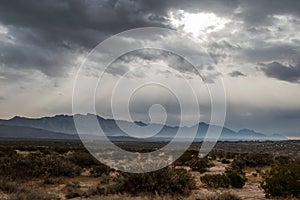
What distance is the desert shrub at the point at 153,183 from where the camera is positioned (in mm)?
14477

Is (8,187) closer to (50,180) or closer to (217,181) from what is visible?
(50,180)

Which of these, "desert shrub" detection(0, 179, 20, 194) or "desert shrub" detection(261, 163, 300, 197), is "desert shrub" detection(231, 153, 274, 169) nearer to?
"desert shrub" detection(261, 163, 300, 197)

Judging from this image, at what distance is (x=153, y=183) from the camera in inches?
565

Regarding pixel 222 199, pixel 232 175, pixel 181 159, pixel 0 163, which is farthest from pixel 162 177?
pixel 181 159

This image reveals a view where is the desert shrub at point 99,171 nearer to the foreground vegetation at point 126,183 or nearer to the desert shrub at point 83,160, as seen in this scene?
the foreground vegetation at point 126,183

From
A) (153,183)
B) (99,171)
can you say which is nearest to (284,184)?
(153,183)

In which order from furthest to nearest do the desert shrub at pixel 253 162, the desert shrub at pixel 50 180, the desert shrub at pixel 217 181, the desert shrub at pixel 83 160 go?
the desert shrub at pixel 253 162 → the desert shrub at pixel 83 160 → the desert shrub at pixel 50 180 → the desert shrub at pixel 217 181

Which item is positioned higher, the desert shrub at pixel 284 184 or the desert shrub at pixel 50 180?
the desert shrub at pixel 284 184

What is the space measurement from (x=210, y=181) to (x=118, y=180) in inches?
194

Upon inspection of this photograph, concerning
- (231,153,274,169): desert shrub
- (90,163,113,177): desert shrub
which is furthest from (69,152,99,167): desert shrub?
(231,153,274,169): desert shrub

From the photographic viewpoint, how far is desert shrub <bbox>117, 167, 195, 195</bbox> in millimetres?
14477

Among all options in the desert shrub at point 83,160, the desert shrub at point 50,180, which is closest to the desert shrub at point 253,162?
the desert shrub at point 83,160

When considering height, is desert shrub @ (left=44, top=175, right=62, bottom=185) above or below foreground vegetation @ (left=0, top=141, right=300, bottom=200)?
below

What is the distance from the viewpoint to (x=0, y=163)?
19969mm
